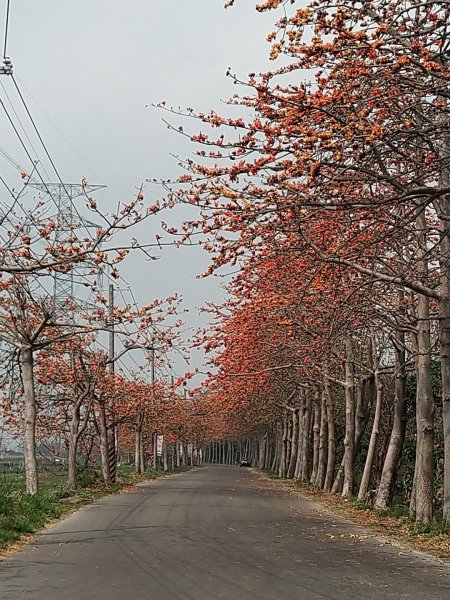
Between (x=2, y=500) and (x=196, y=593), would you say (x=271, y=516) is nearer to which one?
(x=2, y=500)

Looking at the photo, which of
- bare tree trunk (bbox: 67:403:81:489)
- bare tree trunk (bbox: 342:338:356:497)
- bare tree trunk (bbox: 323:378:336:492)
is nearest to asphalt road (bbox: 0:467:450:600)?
bare tree trunk (bbox: 342:338:356:497)

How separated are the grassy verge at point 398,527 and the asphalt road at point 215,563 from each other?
0.41 metres

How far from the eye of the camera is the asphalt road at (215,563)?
8461 mm

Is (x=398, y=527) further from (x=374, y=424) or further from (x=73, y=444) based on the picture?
(x=73, y=444)

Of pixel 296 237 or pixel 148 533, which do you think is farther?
pixel 148 533

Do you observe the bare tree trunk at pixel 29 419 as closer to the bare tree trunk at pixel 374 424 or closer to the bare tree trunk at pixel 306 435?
the bare tree trunk at pixel 374 424

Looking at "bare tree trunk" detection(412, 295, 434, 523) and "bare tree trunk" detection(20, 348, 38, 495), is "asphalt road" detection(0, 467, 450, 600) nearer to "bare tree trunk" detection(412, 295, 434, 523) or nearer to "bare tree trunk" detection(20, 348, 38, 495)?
"bare tree trunk" detection(412, 295, 434, 523)

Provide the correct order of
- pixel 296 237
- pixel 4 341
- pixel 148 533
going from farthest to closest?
1. pixel 4 341
2. pixel 148 533
3. pixel 296 237

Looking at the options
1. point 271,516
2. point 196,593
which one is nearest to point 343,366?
point 271,516

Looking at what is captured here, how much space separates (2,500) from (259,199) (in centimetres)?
830

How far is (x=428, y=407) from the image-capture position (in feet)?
50.4

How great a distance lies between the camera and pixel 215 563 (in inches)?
407

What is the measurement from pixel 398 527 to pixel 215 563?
6.00 meters

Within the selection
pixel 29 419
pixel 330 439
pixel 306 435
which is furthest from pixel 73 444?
pixel 306 435
